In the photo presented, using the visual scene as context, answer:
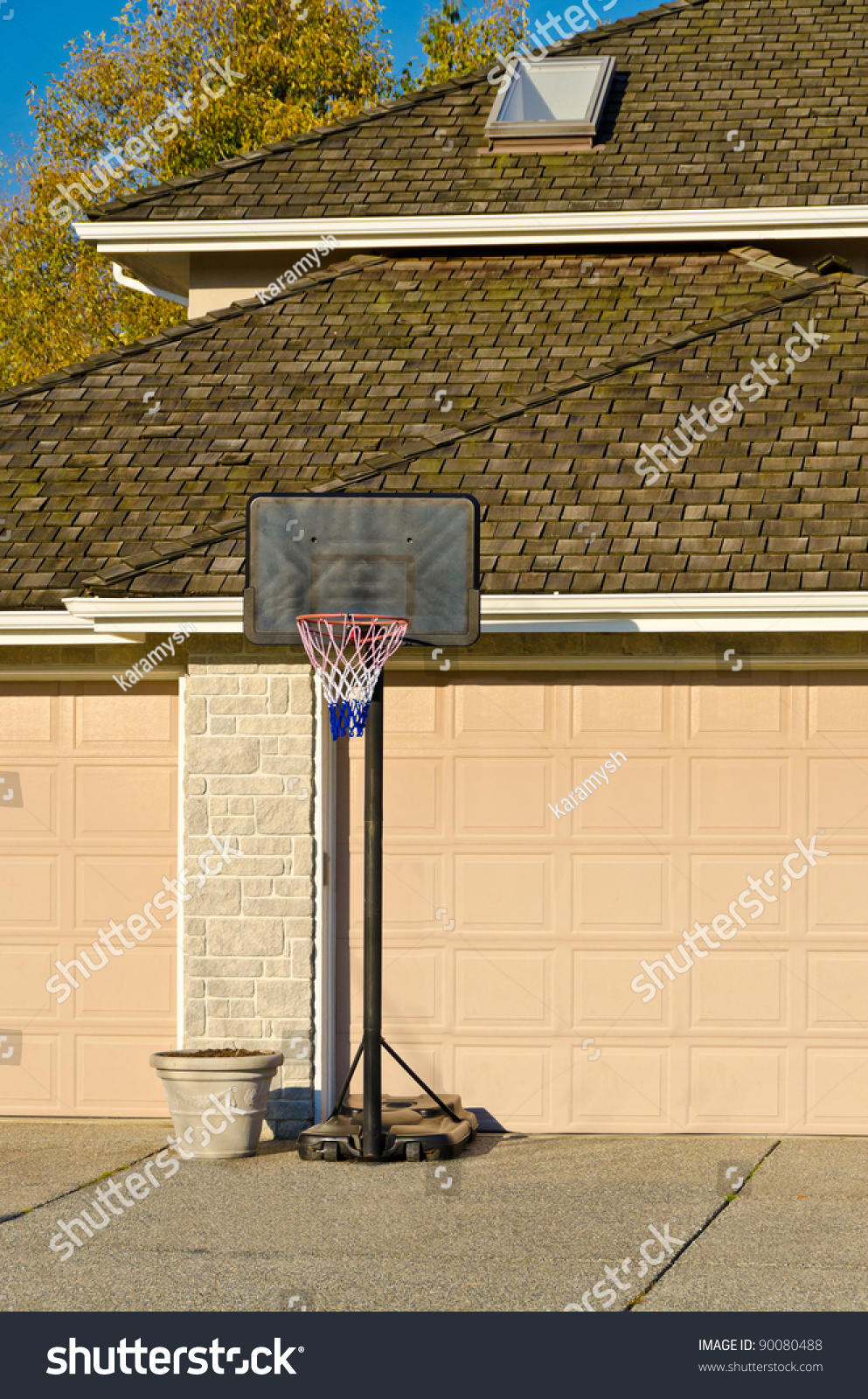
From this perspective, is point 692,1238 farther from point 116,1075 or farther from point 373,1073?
point 116,1075

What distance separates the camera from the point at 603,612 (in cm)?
853

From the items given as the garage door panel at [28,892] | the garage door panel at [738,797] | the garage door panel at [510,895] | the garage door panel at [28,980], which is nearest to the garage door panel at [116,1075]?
the garage door panel at [28,980]

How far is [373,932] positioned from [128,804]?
2192mm

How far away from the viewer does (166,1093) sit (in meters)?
8.46

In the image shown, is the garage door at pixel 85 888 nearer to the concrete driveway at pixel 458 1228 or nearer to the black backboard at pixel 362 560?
the concrete driveway at pixel 458 1228

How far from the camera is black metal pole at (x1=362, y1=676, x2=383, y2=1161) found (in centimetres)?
802

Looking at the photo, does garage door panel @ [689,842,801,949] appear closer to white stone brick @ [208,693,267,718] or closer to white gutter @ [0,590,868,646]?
white gutter @ [0,590,868,646]

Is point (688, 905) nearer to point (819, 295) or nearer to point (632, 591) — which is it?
point (632, 591)

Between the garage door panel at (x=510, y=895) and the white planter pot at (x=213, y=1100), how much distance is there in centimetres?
156

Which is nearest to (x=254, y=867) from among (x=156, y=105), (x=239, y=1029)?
(x=239, y=1029)

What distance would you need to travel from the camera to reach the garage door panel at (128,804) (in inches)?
372

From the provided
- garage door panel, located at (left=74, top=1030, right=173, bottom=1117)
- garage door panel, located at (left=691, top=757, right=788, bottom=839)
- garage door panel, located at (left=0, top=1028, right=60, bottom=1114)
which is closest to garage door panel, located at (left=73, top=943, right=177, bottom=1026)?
garage door panel, located at (left=74, top=1030, right=173, bottom=1117)

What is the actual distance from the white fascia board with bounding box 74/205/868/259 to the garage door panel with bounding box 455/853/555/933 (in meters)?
5.30
